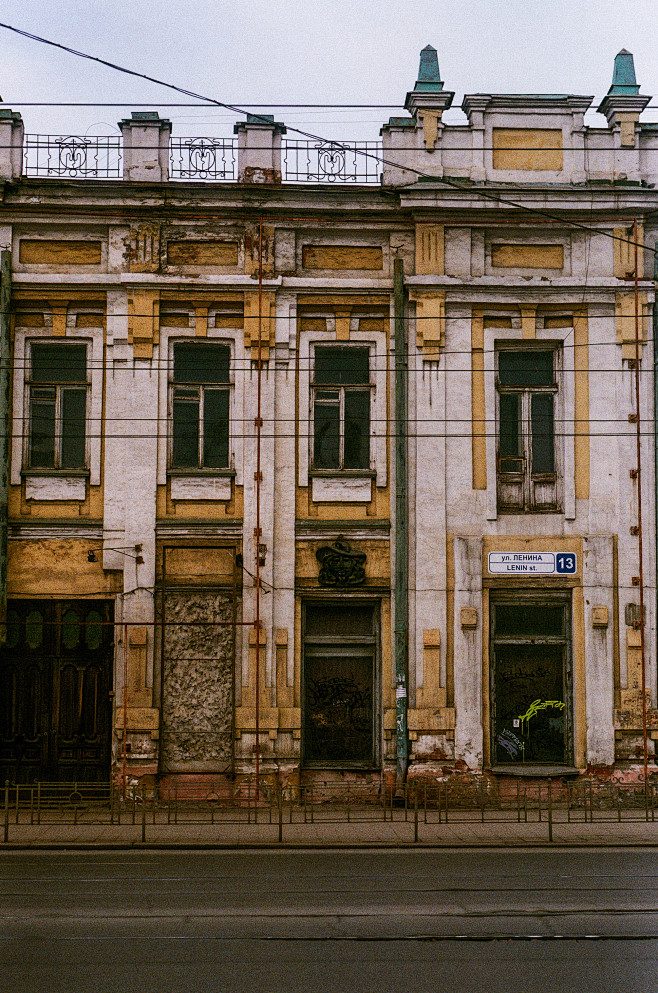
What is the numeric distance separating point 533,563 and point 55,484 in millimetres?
7927

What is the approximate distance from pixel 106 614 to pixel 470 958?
37.5 ft

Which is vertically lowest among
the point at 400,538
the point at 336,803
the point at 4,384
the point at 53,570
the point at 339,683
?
the point at 336,803

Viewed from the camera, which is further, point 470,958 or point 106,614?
point 106,614

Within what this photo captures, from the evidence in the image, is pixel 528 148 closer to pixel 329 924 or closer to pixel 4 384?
pixel 4 384

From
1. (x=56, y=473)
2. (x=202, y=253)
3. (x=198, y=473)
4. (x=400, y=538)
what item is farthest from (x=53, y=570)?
(x=202, y=253)

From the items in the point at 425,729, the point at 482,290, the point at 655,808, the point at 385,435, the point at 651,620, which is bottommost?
the point at 655,808

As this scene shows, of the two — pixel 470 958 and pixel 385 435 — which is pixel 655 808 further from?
pixel 470 958

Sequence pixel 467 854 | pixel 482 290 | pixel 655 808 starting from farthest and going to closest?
pixel 482 290, pixel 655 808, pixel 467 854

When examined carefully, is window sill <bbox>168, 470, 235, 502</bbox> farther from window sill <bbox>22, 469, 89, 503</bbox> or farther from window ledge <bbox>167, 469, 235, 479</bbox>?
window sill <bbox>22, 469, 89, 503</bbox>

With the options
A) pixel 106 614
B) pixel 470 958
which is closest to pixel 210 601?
pixel 106 614

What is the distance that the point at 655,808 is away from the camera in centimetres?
1838

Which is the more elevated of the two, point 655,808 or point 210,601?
point 210,601

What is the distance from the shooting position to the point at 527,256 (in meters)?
19.8

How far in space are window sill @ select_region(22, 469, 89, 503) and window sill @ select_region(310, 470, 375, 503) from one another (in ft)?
12.4
